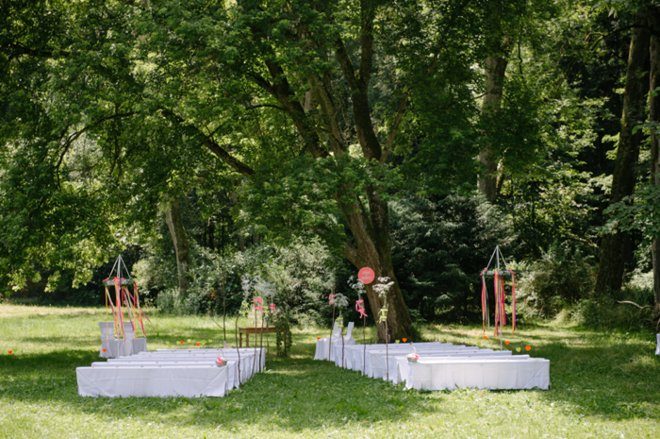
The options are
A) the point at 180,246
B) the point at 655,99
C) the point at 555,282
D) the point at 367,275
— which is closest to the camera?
the point at 367,275

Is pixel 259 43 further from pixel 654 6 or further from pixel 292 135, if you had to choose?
pixel 654 6

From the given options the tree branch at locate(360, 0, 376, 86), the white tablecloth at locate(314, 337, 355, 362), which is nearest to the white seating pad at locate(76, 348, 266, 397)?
the white tablecloth at locate(314, 337, 355, 362)

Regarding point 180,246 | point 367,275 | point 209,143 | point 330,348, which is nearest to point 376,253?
point 330,348

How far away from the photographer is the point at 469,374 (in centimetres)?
1348

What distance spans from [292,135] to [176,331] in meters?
9.65

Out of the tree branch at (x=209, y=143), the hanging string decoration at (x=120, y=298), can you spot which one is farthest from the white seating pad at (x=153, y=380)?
the tree branch at (x=209, y=143)

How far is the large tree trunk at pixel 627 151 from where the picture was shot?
82.9 ft

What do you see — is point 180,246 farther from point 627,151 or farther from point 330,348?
point 627,151

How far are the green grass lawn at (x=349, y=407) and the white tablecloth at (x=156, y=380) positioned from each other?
0.36 m

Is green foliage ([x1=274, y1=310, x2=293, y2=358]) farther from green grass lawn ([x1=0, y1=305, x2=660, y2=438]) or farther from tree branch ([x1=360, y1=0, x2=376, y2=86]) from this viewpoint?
tree branch ([x1=360, y1=0, x2=376, y2=86])

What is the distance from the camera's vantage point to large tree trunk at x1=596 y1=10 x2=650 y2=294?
25281 mm

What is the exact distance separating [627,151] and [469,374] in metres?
15.2

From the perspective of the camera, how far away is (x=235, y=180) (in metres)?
23.1

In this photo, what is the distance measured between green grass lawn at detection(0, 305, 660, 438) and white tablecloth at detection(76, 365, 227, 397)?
356 millimetres
